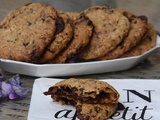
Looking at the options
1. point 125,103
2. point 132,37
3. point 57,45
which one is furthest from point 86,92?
point 132,37

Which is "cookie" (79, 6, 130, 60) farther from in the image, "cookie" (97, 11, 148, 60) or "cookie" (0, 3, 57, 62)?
"cookie" (0, 3, 57, 62)

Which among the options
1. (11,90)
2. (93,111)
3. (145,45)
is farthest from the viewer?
(145,45)

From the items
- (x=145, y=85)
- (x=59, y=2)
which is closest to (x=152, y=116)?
(x=145, y=85)

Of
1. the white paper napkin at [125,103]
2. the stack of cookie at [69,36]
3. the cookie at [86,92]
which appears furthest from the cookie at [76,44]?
the cookie at [86,92]

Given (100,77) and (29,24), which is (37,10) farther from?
(100,77)

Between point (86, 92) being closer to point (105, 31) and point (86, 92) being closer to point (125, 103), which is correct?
point (125, 103)
